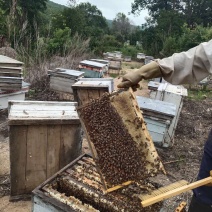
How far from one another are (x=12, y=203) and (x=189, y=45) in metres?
16.5

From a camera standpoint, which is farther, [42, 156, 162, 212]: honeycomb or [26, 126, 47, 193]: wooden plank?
[26, 126, 47, 193]: wooden plank

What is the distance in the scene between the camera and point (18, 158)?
3020 mm

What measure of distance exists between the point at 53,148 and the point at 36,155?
22 cm

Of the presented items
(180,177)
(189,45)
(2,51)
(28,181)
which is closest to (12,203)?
(28,181)

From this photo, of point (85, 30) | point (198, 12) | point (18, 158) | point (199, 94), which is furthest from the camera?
point (198, 12)

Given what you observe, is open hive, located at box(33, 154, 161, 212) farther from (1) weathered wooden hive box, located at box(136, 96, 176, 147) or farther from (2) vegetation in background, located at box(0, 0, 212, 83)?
(2) vegetation in background, located at box(0, 0, 212, 83)

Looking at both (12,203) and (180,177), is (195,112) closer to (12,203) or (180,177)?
(180,177)

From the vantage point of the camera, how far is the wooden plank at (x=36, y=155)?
2982mm

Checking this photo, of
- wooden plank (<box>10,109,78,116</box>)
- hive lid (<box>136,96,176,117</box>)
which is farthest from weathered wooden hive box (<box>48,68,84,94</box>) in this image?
wooden plank (<box>10,109,78,116</box>)

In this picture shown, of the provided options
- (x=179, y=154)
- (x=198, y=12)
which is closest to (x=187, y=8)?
(x=198, y=12)

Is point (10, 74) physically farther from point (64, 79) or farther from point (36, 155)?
point (36, 155)

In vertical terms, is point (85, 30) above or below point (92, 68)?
above

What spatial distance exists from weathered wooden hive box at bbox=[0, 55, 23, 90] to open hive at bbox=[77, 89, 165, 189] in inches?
128

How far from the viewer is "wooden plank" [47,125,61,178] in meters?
3.04
